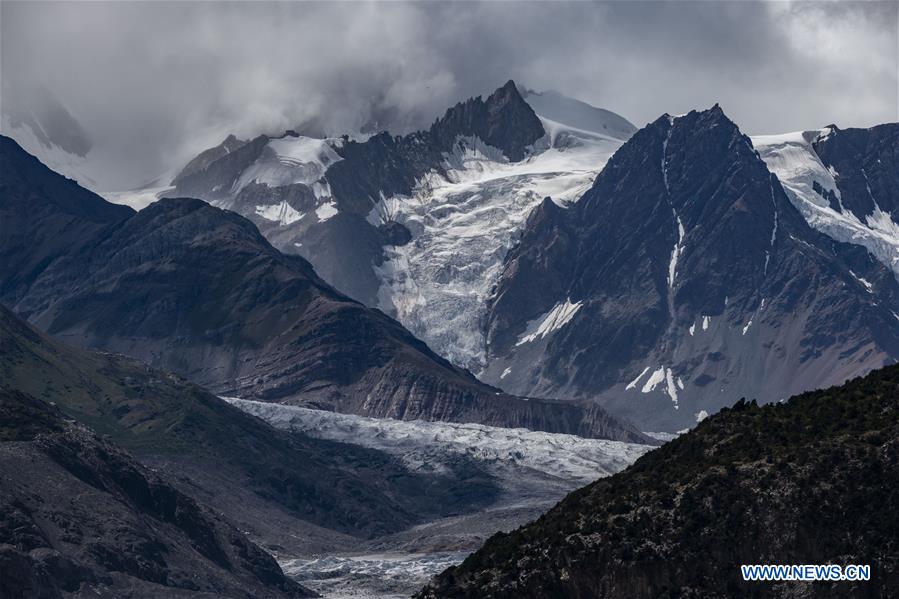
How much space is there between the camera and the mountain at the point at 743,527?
181 metres

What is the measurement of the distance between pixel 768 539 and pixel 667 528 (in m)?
9.91

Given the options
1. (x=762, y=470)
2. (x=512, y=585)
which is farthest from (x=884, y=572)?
(x=512, y=585)

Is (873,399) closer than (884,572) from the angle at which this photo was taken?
No

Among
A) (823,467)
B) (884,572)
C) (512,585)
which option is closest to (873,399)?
(823,467)

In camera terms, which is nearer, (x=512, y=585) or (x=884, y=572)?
(x=884, y=572)

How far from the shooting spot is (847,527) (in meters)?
181

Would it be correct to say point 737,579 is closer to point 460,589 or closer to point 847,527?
point 847,527

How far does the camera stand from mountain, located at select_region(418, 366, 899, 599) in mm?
180750

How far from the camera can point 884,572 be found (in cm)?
17525

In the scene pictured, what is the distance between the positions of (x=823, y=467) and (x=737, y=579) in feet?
42.1

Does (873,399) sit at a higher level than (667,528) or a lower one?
Result: higher

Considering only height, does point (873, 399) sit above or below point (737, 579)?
above

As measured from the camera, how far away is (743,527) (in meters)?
187

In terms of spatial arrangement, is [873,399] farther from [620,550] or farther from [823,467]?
[620,550]
